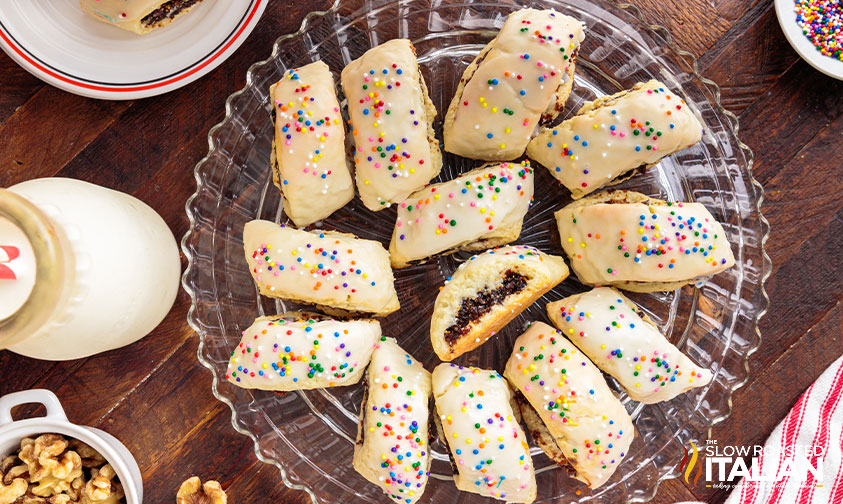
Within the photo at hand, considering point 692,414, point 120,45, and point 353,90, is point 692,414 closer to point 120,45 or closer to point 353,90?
point 353,90

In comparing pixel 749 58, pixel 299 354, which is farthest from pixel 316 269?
pixel 749 58

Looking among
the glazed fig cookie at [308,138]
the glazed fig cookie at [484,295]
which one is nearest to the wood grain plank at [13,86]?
→ the glazed fig cookie at [308,138]

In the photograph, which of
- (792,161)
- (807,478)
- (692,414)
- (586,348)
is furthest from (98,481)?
(792,161)

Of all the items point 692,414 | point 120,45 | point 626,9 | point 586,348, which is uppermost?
point 626,9

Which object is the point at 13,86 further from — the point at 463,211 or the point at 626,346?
the point at 626,346

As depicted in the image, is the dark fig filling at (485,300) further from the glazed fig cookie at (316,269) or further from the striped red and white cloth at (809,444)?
the striped red and white cloth at (809,444)

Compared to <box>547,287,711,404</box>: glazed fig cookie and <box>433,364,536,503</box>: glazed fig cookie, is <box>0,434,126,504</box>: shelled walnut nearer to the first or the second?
<box>433,364,536,503</box>: glazed fig cookie
